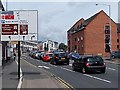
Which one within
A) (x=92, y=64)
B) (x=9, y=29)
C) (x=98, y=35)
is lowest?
(x=92, y=64)

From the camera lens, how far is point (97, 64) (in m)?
26.7

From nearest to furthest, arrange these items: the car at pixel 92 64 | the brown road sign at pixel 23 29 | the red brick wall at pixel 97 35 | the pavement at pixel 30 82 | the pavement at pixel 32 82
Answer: the pavement at pixel 30 82 → the pavement at pixel 32 82 → the brown road sign at pixel 23 29 → the car at pixel 92 64 → the red brick wall at pixel 97 35

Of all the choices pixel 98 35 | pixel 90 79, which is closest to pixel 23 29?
pixel 90 79

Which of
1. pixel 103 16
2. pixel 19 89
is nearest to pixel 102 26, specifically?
pixel 103 16

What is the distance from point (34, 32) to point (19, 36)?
1.00 metres

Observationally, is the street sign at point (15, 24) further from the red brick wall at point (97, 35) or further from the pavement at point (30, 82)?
the red brick wall at point (97, 35)

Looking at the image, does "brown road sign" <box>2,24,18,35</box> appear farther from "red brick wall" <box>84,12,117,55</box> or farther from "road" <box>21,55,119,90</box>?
"red brick wall" <box>84,12,117,55</box>

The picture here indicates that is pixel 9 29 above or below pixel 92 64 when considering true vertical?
above

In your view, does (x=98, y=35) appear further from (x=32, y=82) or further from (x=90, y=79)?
(x=32, y=82)

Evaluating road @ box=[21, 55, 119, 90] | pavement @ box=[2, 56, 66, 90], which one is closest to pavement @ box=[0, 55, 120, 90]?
pavement @ box=[2, 56, 66, 90]

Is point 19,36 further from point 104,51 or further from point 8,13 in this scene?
point 104,51

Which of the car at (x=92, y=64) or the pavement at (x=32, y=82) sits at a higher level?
the car at (x=92, y=64)

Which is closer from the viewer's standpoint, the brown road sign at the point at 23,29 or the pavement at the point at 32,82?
the pavement at the point at 32,82

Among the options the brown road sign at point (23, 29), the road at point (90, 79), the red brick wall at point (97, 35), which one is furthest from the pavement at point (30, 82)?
the red brick wall at point (97, 35)
